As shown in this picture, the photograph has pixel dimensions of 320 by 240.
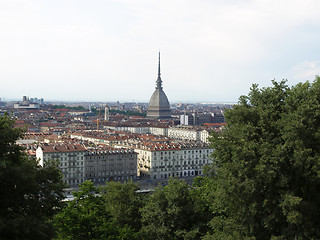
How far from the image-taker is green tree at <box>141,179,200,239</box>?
2591 centimetres

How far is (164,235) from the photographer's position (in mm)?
25859

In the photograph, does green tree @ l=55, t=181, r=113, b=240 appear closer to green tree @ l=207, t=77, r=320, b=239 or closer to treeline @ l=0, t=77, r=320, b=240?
treeline @ l=0, t=77, r=320, b=240

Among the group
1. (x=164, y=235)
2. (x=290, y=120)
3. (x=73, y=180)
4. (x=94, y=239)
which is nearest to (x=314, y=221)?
(x=290, y=120)

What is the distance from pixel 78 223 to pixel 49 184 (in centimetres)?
421

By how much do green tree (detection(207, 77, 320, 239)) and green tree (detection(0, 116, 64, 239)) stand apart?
8541 mm

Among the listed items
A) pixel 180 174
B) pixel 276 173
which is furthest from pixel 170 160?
pixel 276 173

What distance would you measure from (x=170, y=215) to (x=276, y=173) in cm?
833

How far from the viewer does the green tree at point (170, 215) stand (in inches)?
1020

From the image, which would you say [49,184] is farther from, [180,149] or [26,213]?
[180,149]

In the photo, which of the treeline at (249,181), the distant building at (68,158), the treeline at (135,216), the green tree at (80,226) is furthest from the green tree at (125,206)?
the distant building at (68,158)

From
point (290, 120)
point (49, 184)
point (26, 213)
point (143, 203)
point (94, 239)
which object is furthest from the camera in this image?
point (143, 203)

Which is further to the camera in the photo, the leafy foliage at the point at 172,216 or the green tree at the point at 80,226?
the leafy foliage at the point at 172,216

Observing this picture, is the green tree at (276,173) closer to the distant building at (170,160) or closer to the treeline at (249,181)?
the treeline at (249,181)

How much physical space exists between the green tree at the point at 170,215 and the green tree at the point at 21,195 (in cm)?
774
